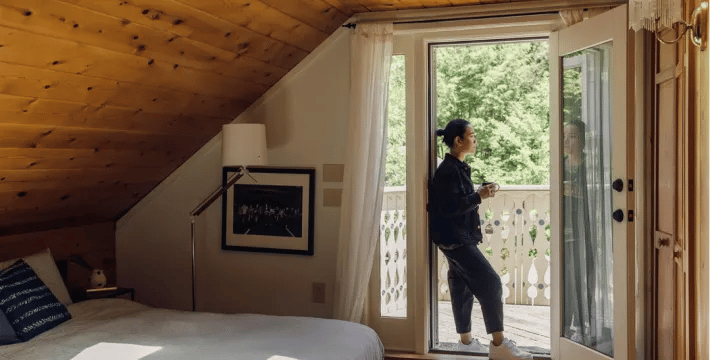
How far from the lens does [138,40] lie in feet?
10.7

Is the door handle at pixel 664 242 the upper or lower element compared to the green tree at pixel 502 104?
lower

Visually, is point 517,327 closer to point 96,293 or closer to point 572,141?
point 572,141

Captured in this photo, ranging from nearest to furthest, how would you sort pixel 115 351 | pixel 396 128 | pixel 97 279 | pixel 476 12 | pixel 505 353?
pixel 115 351 → pixel 476 12 → pixel 505 353 → pixel 97 279 → pixel 396 128

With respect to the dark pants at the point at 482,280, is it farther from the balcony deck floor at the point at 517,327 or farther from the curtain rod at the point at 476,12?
the curtain rod at the point at 476,12

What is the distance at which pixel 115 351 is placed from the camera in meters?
3.03

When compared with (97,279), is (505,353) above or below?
below

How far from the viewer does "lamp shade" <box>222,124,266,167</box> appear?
428 centimetres

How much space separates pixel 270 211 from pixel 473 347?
157 cm

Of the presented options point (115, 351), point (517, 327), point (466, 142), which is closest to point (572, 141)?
point (466, 142)

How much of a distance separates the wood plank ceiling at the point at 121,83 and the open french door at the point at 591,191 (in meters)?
0.72

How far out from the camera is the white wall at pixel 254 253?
4.62m

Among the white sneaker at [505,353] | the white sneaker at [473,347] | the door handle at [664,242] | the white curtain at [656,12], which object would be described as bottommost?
the white sneaker at [473,347]

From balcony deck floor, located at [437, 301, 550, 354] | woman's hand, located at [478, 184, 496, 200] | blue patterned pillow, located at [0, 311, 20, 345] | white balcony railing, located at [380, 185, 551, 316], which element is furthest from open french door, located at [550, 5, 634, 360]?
blue patterned pillow, located at [0, 311, 20, 345]

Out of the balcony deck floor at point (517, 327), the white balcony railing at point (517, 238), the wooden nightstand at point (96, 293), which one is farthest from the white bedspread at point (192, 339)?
the white balcony railing at point (517, 238)
